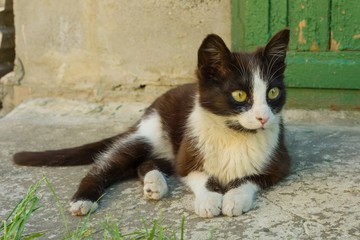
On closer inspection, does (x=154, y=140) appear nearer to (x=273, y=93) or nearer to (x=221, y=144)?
(x=221, y=144)

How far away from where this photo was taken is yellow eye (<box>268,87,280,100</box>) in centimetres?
322

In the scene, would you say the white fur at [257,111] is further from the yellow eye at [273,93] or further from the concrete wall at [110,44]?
the concrete wall at [110,44]

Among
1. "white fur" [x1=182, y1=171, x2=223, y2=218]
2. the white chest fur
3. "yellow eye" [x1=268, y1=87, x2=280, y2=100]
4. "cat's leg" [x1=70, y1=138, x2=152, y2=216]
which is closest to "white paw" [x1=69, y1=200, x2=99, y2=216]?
"cat's leg" [x1=70, y1=138, x2=152, y2=216]

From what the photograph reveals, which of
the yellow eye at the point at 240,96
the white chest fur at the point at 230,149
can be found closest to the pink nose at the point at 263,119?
the yellow eye at the point at 240,96

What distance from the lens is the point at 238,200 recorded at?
3.12m

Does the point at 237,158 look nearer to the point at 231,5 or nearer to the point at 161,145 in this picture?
the point at 161,145

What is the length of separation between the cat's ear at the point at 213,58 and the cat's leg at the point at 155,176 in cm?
62

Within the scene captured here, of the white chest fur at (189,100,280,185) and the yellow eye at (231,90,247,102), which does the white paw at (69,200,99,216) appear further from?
the yellow eye at (231,90,247,102)

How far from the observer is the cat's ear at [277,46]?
10.8 feet

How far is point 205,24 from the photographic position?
16.2 ft

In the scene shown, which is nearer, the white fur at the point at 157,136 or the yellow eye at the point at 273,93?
the yellow eye at the point at 273,93

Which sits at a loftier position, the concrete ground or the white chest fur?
the white chest fur

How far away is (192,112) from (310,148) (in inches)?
38.3

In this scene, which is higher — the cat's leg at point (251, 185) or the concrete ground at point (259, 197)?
the cat's leg at point (251, 185)
